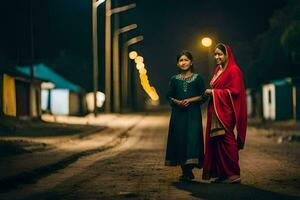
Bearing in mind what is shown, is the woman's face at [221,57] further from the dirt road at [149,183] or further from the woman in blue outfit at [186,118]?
the dirt road at [149,183]

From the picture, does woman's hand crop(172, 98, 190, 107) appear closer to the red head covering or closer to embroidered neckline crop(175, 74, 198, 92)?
embroidered neckline crop(175, 74, 198, 92)

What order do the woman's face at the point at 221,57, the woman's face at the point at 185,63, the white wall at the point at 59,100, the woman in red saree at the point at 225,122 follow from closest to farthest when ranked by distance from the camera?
1. the woman in red saree at the point at 225,122
2. the woman's face at the point at 221,57
3. the woman's face at the point at 185,63
4. the white wall at the point at 59,100

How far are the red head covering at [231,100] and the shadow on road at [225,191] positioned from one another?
87 centimetres

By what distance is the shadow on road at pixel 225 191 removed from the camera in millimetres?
8258

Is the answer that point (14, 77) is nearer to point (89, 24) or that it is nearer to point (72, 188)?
point (72, 188)

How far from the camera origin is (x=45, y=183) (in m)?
10.2

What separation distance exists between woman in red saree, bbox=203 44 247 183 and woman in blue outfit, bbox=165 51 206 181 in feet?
0.65

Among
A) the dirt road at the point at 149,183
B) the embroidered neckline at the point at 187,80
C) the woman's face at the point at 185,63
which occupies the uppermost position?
the woman's face at the point at 185,63

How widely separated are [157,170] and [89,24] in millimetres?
73358

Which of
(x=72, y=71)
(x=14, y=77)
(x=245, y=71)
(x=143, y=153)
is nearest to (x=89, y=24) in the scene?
(x=72, y=71)

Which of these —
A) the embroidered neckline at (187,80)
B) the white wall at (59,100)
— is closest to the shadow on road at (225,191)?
the embroidered neckline at (187,80)

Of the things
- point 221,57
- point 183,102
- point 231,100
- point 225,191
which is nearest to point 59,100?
point 183,102

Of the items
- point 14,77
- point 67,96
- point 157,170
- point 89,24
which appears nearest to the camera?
point 157,170

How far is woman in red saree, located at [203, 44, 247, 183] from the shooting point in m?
9.70
